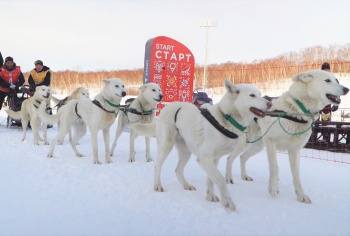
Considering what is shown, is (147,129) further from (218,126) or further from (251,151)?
(218,126)

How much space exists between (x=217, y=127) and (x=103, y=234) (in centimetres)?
126

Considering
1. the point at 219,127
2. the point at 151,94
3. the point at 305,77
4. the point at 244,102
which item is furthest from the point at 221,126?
the point at 151,94

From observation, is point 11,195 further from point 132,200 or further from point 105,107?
point 105,107

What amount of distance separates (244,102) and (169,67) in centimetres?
574

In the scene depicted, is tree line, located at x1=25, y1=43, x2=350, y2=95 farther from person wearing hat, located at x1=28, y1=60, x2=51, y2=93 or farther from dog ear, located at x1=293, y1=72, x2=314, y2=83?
dog ear, located at x1=293, y1=72, x2=314, y2=83

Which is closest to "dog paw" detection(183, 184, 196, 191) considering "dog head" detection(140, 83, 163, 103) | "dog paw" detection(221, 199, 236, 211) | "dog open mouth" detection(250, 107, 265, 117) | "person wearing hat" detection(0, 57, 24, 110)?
"dog paw" detection(221, 199, 236, 211)

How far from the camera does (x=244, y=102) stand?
2816 millimetres

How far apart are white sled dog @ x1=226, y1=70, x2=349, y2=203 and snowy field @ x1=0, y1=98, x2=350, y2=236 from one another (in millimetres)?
300

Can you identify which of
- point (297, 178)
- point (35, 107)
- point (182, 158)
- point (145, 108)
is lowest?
point (297, 178)

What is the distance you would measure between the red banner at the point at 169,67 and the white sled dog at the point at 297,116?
514cm

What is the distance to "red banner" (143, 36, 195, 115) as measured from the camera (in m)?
8.15

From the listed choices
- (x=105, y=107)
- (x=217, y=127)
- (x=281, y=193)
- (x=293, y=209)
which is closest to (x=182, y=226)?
(x=217, y=127)

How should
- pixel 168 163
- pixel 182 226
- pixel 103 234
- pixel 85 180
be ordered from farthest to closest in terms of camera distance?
pixel 168 163
pixel 85 180
pixel 182 226
pixel 103 234

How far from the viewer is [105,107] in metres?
4.93
